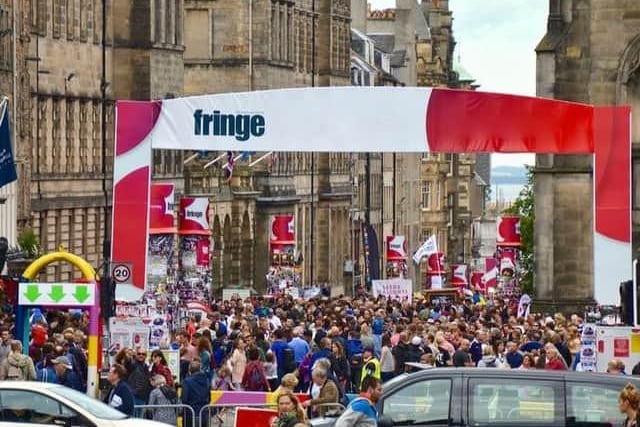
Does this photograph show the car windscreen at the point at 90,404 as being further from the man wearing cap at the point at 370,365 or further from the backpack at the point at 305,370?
the backpack at the point at 305,370

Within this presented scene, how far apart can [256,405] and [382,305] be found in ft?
80.8

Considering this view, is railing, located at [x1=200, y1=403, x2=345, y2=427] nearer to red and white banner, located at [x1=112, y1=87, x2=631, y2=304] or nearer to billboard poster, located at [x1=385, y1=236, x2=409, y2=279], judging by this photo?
red and white banner, located at [x1=112, y1=87, x2=631, y2=304]

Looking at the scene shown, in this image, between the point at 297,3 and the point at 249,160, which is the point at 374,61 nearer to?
the point at 297,3

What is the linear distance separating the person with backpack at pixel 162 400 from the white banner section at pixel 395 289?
107 ft

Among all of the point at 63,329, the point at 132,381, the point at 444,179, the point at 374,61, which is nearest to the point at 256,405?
the point at 132,381

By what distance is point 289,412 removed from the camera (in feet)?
98.1

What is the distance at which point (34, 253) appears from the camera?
63562 mm

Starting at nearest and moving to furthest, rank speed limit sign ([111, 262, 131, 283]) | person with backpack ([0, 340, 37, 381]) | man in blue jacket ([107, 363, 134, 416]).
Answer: man in blue jacket ([107, 363, 134, 416]) → person with backpack ([0, 340, 37, 381]) → speed limit sign ([111, 262, 131, 283])

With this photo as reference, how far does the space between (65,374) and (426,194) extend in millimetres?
127112

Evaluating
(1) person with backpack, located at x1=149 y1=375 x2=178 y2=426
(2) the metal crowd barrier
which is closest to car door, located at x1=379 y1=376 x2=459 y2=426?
(2) the metal crowd barrier

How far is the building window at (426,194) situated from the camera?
164375 mm

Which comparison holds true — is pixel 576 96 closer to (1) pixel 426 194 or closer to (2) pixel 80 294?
(2) pixel 80 294

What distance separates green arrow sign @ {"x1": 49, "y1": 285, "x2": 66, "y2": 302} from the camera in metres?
38.9

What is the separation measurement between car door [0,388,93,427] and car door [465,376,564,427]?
3962mm
